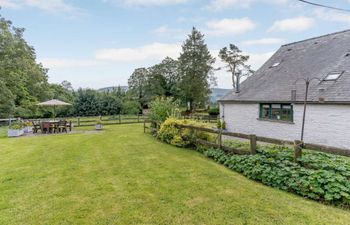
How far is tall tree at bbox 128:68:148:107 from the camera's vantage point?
3577cm

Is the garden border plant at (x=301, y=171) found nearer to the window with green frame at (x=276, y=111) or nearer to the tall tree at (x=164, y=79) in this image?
the window with green frame at (x=276, y=111)

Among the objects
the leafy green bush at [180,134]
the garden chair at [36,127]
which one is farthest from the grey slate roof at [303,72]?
the garden chair at [36,127]

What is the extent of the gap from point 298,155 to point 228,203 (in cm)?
207

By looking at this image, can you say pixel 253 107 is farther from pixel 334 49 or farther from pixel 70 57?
pixel 70 57

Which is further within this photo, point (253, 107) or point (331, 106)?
point (253, 107)

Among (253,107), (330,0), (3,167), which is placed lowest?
(3,167)

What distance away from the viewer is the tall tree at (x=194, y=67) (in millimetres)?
31812

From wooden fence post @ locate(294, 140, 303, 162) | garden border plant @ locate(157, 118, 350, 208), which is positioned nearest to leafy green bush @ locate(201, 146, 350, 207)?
garden border plant @ locate(157, 118, 350, 208)

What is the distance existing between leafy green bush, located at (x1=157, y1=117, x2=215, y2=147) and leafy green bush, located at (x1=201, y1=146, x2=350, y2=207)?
112 inches

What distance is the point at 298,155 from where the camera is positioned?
4.75 m

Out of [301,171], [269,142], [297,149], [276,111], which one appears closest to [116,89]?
[276,111]

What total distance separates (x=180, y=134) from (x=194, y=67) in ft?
78.5

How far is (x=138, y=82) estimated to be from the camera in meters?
36.7

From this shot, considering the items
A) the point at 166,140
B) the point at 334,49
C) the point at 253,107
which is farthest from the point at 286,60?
the point at 166,140
